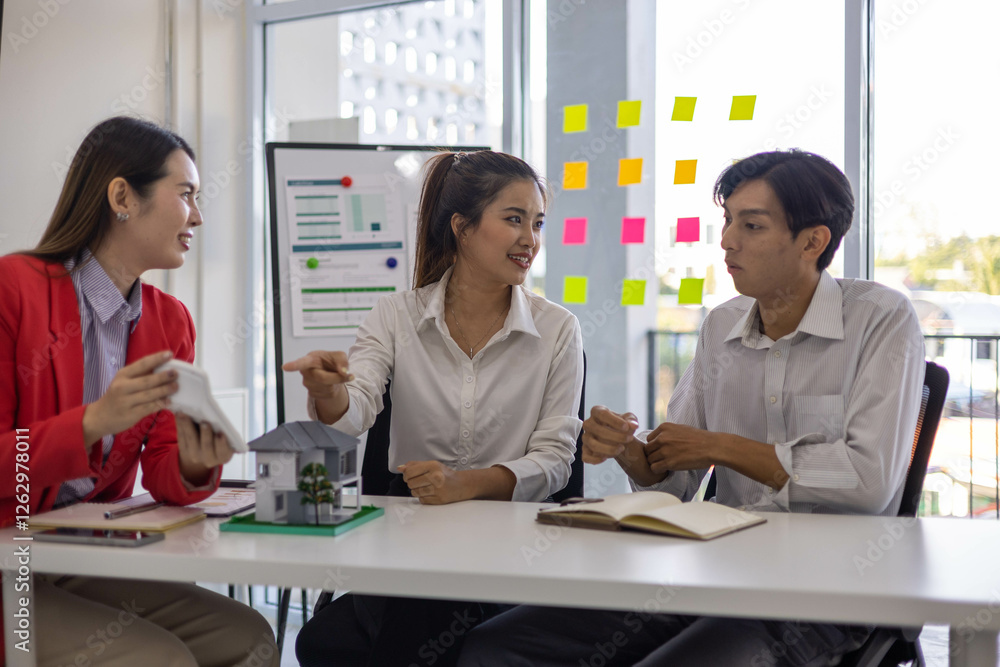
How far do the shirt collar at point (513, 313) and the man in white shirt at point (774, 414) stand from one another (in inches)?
14.8

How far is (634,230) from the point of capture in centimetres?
319

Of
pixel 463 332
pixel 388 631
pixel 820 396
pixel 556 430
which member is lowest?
pixel 388 631

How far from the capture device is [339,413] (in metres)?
1.72

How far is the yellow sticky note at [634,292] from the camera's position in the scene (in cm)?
320

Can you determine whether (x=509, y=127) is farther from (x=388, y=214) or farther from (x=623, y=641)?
(x=623, y=641)

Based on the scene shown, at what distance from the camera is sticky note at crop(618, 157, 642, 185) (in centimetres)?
315

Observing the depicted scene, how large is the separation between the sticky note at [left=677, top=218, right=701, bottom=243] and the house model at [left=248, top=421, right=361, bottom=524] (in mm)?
2054

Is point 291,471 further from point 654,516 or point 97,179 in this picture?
point 97,179

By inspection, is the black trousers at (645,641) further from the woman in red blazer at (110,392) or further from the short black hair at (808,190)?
the short black hair at (808,190)

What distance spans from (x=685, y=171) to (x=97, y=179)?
6.89 ft

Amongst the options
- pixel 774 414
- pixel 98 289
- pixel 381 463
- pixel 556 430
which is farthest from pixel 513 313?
pixel 98 289

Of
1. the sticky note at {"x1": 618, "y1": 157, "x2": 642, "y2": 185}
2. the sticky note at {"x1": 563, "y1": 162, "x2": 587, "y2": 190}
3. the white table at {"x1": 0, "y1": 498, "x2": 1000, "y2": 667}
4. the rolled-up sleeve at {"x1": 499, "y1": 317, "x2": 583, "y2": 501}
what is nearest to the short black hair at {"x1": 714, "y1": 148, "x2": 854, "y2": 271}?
the rolled-up sleeve at {"x1": 499, "y1": 317, "x2": 583, "y2": 501}

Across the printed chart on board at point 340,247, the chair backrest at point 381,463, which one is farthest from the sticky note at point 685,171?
the chair backrest at point 381,463

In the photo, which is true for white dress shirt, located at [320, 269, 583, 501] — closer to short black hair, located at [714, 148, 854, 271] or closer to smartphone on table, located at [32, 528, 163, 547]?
short black hair, located at [714, 148, 854, 271]
